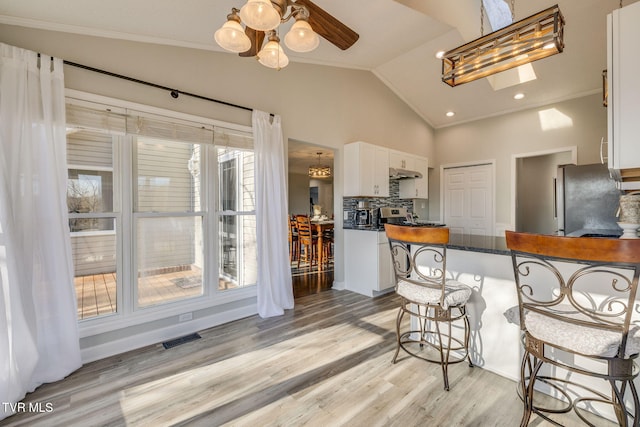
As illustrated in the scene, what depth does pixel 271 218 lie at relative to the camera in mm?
3248

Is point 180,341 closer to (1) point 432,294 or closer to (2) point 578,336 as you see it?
(1) point 432,294

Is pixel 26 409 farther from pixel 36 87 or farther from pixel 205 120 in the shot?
pixel 205 120

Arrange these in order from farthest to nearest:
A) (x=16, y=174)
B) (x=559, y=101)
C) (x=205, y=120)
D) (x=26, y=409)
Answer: (x=559, y=101) < (x=205, y=120) < (x=16, y=174) < (x=26, y=409)

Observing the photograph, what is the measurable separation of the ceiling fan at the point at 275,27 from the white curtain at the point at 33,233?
1.49 metres

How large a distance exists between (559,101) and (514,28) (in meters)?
4.01

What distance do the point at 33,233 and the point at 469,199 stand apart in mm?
6116

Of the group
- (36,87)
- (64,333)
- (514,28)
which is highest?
(514,28)

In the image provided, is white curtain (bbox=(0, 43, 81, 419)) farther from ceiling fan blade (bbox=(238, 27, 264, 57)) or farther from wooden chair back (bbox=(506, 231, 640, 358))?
wooden chair back (bbox=(506, 231, 640, 358))

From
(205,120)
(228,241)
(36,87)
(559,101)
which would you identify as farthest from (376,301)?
(559,101)

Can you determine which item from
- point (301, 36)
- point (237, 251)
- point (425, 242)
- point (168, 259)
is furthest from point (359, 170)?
point (168, 259)

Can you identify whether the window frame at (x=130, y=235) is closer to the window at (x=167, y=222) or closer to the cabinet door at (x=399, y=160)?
the window at (x=167, y=222)

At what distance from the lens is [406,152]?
534 centimetres

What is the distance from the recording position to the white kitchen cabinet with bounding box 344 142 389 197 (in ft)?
13.6

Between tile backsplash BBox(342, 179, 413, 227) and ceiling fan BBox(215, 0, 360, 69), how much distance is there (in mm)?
2546
